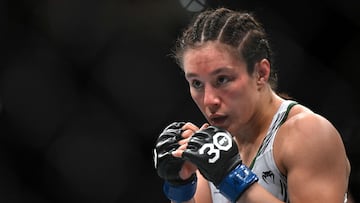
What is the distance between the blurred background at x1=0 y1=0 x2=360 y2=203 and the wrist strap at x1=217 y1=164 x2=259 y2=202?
0.98 meters

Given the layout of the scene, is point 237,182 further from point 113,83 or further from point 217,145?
point 113,83

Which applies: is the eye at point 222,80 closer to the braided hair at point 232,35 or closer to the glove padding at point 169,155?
the braided hair at point 232,35

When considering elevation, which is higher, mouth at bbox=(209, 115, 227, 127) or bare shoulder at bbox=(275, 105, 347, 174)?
mouth at bbox=(209, 115, 227, 127)

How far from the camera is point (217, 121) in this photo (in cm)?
146

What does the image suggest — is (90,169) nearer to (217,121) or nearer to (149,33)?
(149,33)

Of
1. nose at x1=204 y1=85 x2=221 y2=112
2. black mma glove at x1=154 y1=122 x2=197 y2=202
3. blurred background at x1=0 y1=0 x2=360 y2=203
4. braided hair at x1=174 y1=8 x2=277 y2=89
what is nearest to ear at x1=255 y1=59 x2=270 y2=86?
braided hair at x1=174 y1=8 x2=277 y2=89

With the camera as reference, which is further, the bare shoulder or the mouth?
the mouth

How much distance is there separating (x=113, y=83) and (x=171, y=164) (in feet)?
2.90

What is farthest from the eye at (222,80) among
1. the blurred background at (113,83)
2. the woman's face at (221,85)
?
the blurred background at (113,83)

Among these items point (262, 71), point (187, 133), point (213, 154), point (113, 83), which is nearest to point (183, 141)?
point (187, 133)

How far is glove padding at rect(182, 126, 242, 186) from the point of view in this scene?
136cm

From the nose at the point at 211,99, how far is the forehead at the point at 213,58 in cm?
5

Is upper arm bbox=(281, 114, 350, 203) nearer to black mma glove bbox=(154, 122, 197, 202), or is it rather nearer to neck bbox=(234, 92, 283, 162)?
neck bbox=(234, 92, 283, 162)

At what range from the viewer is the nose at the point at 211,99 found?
1.43m
